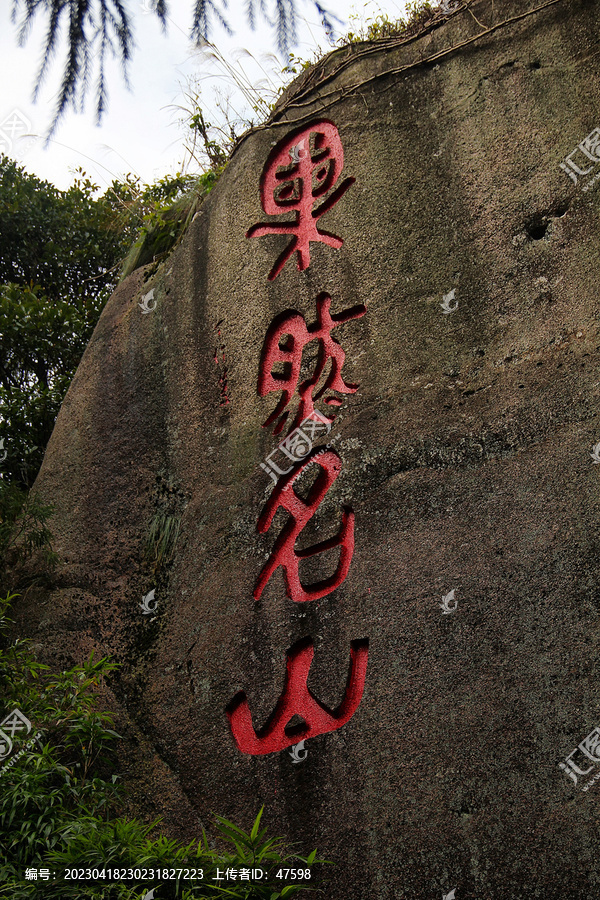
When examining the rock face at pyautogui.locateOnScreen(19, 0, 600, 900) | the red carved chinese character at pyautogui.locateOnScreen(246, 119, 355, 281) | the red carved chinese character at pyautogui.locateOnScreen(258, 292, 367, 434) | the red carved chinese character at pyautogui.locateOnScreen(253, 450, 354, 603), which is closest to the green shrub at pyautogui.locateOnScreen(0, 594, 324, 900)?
the rock face at pyautogui.locateOnScreen(19, 0, 600, 900)

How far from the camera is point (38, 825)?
2.77 meters

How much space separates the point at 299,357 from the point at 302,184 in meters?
1.14

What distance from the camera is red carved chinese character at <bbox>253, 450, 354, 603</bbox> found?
3119mm

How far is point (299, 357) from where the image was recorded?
3604 millimetres

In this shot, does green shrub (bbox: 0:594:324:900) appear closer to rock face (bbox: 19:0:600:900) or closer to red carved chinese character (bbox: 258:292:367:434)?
rock face (bbox: 19:0:600:900)

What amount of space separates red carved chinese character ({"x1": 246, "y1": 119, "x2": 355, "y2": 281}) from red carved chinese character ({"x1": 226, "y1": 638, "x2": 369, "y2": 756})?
2226mm

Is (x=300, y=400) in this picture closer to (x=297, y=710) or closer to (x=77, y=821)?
(x=297, y=710)

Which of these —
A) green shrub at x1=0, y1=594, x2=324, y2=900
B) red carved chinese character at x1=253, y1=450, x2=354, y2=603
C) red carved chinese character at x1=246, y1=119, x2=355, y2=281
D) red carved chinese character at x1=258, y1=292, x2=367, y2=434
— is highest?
red carved chinese character at x1=246, y1=119, x2=355, y2=281

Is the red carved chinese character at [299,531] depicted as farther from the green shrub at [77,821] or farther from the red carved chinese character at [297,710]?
the green shrub at [77,821]

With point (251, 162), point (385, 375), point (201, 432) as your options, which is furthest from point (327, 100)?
point (201, 432)

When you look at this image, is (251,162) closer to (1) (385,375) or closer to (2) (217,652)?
(1) (385,375)

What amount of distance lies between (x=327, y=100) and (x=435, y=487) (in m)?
2.61

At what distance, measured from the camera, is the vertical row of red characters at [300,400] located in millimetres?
2938

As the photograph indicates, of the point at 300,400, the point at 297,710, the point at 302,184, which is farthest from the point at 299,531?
the point at 302,184
